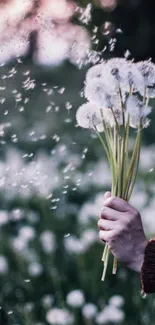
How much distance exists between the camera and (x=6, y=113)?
1757mm

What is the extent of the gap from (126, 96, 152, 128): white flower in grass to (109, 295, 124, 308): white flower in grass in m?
0.48

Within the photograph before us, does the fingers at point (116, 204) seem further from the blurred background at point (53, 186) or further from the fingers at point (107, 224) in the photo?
the blurred background at point (53, 186)

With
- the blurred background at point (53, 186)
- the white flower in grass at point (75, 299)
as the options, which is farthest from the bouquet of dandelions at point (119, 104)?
the white flower in grass at point (75, 299)

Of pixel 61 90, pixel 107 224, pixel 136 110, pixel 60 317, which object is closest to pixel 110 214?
pixel 107 224

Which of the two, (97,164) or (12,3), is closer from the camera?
(12,3)

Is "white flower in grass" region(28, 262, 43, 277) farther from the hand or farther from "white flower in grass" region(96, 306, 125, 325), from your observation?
the hand

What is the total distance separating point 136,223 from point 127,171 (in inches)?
4.6

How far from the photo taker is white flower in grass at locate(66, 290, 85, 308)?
4.17ft

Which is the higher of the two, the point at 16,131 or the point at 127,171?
the point at 127,171

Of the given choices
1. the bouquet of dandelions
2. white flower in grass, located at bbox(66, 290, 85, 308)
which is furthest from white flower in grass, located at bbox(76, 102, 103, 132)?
white flower in grass, located at bbox(66, 290, 85, 308)

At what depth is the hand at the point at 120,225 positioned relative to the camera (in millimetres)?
802

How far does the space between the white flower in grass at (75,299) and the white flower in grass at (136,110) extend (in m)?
0.48

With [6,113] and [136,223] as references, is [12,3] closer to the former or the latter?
[6,113]

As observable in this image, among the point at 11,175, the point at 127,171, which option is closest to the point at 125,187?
Result: the point at 127,171
